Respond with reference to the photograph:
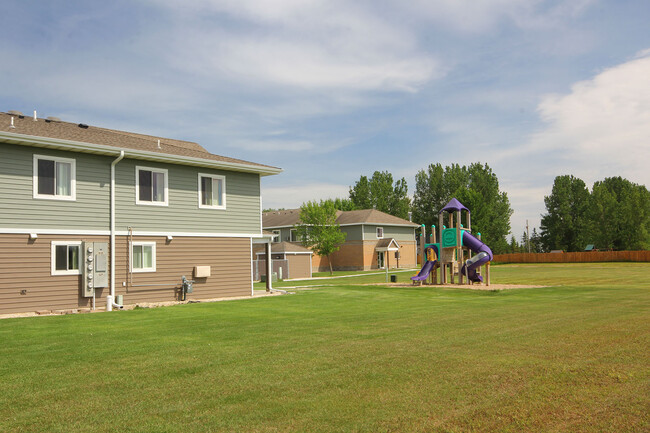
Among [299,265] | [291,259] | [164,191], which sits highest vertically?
[164,191]

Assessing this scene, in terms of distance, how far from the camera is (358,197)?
89938mm

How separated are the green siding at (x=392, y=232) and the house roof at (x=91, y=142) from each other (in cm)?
3788

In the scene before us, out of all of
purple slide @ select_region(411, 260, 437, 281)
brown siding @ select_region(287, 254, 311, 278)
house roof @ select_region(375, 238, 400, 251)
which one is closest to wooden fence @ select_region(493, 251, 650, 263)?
house roof @ select_region(375, 238, 400, 251)

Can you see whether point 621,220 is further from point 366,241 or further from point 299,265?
point 299,265

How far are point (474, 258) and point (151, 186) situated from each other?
16.6m

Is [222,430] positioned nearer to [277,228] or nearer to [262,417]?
[262,417]

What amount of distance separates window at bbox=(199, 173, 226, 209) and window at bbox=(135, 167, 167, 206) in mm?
1589

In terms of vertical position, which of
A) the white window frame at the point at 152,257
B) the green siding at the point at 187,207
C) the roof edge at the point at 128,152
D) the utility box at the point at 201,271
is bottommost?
the utility box at the point at 201,271

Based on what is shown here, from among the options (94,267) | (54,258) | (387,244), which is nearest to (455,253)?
(94,267)

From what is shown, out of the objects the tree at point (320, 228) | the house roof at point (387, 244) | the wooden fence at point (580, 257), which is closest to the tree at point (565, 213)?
the wooden fence at point (580, 257)

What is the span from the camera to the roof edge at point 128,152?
16484 millimetres

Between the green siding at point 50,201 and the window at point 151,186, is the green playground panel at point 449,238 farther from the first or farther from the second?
the green siding at point 50,201

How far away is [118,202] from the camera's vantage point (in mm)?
18969

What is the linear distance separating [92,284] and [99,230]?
1907mm
